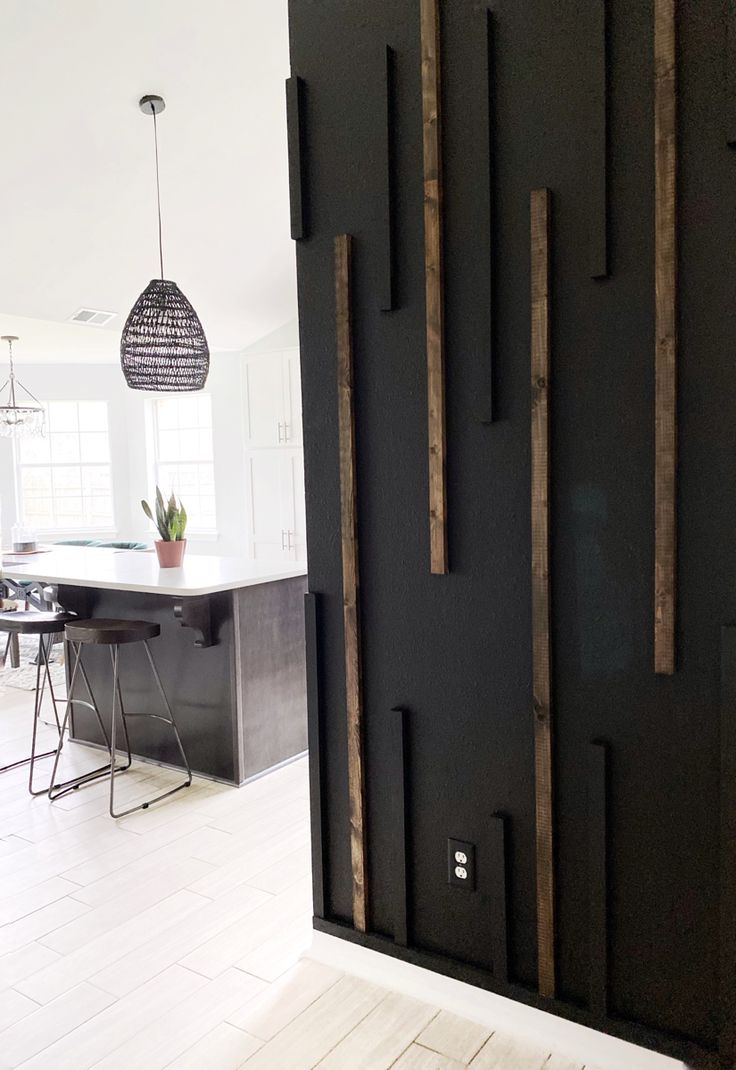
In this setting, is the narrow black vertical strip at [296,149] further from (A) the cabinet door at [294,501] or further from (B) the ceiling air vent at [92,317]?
(A) the cabinet door at [294,501]

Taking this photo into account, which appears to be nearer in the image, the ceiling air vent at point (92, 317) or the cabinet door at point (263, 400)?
the ceiling air vent at point (92, 317)

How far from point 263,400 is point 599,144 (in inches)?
214

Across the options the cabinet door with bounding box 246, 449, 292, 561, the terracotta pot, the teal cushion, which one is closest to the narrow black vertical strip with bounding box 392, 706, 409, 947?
the terracotta pot

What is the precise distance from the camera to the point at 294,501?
6766 millimetres

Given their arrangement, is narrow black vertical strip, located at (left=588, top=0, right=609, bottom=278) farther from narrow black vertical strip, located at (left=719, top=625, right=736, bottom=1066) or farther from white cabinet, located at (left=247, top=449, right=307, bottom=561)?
white cabinet, located at (left=247, top=449, right=307, bottom=561)

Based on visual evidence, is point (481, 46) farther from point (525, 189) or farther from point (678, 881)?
point (678, 881)

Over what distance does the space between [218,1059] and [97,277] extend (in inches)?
188

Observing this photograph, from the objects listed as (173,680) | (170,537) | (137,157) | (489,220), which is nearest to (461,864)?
(489,220)

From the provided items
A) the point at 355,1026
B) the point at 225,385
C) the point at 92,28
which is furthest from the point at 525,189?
the point at 225,385

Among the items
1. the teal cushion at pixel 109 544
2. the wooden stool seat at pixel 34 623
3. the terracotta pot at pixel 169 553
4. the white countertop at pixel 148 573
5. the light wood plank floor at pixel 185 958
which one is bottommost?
the light wood plank floor at pixel 185 958

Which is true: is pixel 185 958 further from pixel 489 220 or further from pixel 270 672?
pixel 489 220

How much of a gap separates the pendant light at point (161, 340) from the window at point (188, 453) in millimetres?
4208

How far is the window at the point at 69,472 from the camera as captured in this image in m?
8.52

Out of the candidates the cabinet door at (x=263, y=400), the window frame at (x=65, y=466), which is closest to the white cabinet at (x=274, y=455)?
the cabinet door at (x=263, y=400)
